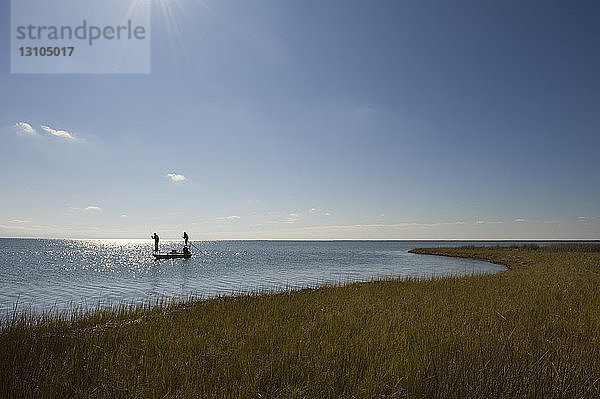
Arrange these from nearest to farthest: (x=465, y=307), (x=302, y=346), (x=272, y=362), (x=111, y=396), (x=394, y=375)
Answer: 1. (x=111, y=396)
2. (x=394, y=375)
3. (x=272, y=362)
4. (x=302, y=346)
5. (x=465, y=307)

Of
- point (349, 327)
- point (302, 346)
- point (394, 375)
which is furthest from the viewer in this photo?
point (349, 327)

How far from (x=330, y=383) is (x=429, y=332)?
325 cm

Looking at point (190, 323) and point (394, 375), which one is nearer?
point (394, 375)

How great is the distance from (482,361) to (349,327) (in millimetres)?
3010

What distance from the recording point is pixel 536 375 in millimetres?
5156

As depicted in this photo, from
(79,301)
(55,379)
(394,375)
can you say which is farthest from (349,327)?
(79,301)

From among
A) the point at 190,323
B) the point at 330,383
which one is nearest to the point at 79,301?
the point at 190,323

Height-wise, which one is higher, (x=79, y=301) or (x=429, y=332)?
(x=429, y=332)

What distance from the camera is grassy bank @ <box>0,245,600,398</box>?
16.3 ft

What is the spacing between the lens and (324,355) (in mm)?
6000

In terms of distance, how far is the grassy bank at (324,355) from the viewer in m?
4.96

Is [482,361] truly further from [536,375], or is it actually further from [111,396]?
[111,396]

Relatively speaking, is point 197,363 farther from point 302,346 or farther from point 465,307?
point 465,307

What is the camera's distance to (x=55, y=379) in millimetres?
5309
